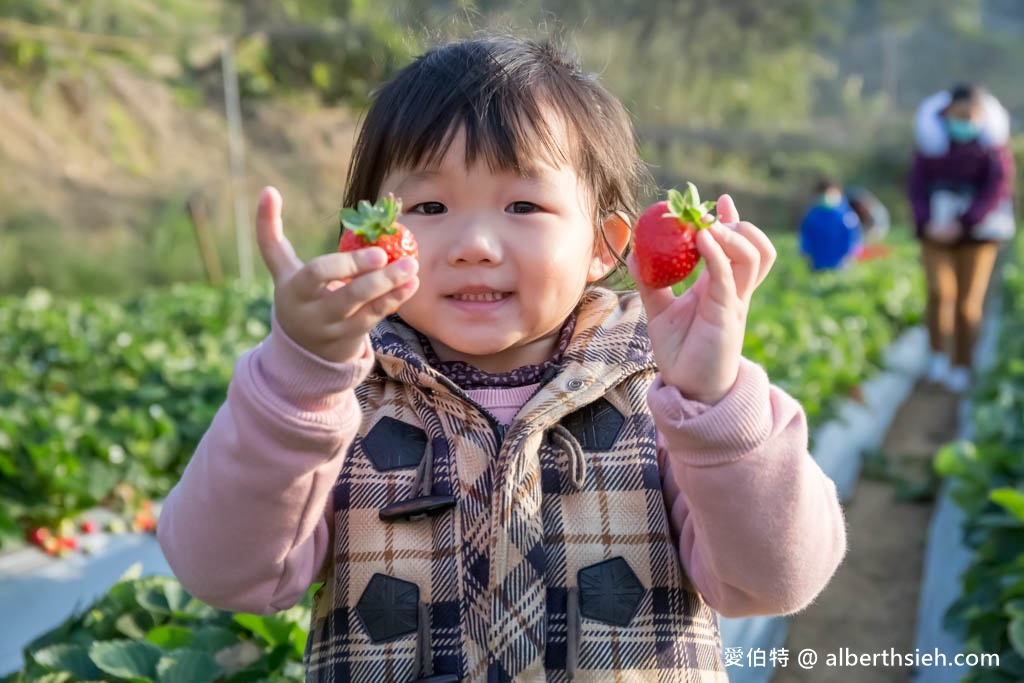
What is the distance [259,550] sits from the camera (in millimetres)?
1551

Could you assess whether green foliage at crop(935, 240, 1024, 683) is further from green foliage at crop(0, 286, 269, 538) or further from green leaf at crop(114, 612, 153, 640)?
green foliage at crop(0, 286, 269, 538)

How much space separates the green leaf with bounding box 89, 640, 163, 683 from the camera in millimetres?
2182

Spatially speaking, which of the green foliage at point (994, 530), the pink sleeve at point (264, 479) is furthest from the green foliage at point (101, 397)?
the green foliage at point (994, 530)

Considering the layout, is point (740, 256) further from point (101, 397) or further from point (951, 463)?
point (101, 397)

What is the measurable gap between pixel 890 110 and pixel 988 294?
78.9 ft

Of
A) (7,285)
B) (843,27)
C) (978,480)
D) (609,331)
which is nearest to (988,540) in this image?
(978,480)

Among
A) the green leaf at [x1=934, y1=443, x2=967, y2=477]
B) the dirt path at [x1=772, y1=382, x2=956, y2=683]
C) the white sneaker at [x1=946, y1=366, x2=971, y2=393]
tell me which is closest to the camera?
the dirt path at [x1=772, y1=382, x2=956, y2=683]

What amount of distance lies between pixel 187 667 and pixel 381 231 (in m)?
1.25

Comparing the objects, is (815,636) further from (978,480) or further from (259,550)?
(259,550)

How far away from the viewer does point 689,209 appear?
140 cm

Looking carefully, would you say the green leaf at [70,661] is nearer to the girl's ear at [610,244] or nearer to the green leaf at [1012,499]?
the girl's ear at [610,244]

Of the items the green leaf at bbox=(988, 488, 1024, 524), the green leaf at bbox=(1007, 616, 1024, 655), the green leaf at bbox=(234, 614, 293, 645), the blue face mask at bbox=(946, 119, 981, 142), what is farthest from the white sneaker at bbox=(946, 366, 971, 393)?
the green leaf at bbox=(234, 614, 293, 645)

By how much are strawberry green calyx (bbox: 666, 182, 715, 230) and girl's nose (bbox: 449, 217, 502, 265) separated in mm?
302

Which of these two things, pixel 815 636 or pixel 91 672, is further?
pixel 815 636
